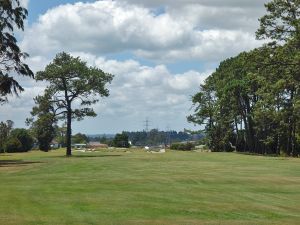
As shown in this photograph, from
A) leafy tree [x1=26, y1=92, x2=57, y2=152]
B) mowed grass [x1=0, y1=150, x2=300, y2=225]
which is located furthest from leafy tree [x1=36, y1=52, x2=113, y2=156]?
mowed grass [x1=0, y1=150, x2=300, y2=225]

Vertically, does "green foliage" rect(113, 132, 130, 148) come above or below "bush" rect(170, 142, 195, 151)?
above

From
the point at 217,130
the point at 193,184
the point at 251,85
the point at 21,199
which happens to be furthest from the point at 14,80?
the point at 217,130

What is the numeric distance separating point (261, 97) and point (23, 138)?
2152 inches

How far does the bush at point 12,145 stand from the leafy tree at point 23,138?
2046 mm

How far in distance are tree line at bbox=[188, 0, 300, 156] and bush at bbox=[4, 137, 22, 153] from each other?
1317 inches

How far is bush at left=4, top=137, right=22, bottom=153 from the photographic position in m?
97.4

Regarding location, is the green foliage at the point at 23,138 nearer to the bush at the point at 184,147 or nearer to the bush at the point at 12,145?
the bush at the point at 12,145

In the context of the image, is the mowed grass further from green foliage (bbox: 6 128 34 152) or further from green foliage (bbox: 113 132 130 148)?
green foliage (bbox: 113 132 130 148)

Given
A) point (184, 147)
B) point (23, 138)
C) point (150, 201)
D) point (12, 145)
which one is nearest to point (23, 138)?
point (23, 138)

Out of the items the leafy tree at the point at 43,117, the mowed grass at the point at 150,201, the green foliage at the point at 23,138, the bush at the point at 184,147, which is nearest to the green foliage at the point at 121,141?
the bush at the point at 184,147

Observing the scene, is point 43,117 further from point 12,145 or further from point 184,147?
point 184,147

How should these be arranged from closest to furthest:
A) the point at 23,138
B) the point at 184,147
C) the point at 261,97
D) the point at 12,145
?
the point at 261,97 < the point at 12,145 < the point at 23,138 < the point at 184,147

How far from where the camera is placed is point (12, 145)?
→ 98.2 metres

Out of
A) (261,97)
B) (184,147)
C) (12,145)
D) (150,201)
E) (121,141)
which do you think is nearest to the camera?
(150,201)
